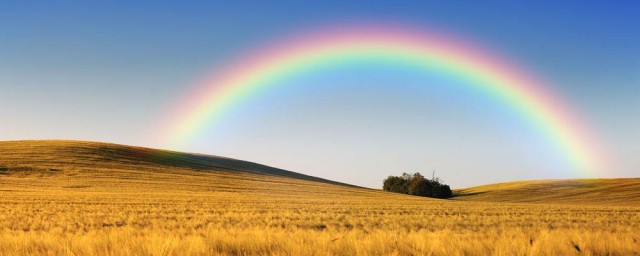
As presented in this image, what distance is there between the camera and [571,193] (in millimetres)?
82688

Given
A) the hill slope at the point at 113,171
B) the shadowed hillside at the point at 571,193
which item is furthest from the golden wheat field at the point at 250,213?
the shadowed hillside at the point at 571,193

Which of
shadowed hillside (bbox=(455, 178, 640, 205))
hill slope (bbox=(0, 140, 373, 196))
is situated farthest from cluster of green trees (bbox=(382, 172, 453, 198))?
hill slope (bbox=(0, 140, 373, 196))

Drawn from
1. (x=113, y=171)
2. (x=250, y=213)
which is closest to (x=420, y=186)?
(x=113, y=171)

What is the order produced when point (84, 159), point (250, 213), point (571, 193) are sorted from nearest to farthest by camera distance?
point (250, 213) → point (84, 159) → point (571, 193)

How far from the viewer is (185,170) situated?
73.6m

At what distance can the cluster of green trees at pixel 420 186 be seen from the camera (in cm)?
8900

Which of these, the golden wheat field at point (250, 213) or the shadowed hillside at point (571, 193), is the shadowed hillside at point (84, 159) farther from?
the shadowed hillside at point (571, 193)

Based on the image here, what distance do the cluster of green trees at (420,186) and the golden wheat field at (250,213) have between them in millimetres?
6661

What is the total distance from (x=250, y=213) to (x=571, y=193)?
238 ft

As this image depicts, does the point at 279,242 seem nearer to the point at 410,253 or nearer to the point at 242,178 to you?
the point at 410,253

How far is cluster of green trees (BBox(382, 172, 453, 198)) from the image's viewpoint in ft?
292

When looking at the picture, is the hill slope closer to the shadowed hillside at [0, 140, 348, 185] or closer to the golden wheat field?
the shadowed hillside at [0, 140, 348, 185]

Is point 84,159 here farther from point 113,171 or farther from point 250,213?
point 250,213

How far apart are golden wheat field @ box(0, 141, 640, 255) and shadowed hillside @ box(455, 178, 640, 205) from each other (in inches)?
10.1
